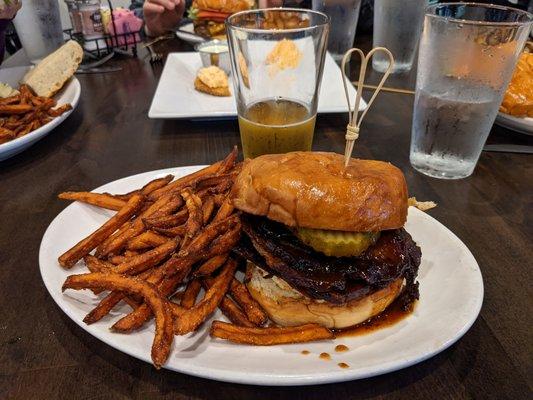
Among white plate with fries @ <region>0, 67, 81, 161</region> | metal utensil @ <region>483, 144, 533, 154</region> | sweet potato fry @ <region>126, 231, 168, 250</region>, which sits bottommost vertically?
metal utensil @ <region>483, 144, 533, 154</region>

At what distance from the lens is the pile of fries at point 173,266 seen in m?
1.25

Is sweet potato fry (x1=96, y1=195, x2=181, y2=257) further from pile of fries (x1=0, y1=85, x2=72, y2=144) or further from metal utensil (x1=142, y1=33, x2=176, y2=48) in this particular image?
metal utensil (x1=142, y1=33, x2=176, y2=48)

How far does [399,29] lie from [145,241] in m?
3.05

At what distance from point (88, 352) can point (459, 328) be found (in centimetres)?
110

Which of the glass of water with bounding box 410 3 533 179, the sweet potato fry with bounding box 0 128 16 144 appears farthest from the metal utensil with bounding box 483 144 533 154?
the sweet potato fry with bounding box 0 128 16 144

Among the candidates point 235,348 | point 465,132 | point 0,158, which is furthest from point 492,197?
point 0,158

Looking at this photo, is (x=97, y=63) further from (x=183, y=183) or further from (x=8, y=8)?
(x=183, y=183)

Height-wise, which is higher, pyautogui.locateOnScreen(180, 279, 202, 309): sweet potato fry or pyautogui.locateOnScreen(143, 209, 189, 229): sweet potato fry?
pyautogui.locateOnScreen(143, 209, 189, 229): sweet potato fry

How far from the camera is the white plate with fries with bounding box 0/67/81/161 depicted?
7.25 feet

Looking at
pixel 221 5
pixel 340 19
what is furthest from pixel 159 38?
pixel 340 19

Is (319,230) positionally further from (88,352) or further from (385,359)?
(88,352)

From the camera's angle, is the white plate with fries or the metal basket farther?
the metal basket

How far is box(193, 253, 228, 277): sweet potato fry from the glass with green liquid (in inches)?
31.7

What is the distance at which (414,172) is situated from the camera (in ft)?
7.53
